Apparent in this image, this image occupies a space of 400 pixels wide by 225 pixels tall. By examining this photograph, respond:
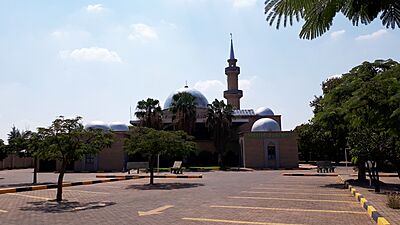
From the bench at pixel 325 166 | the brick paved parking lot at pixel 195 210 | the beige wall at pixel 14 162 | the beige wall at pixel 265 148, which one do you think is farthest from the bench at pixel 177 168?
the beige wall at pixel 14 162

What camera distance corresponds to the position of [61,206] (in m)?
13.6

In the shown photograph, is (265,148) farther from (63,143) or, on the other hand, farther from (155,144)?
(63,143)

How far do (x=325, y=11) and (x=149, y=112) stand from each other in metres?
44.1

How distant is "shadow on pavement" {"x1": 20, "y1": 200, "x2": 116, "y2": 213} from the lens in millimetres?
12677

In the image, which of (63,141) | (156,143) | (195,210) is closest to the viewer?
(195,210)

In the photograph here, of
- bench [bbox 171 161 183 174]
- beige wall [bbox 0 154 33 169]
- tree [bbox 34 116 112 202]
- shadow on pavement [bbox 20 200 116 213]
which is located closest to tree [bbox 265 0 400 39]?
shadow on pavement [bbox 20 200 116 213]

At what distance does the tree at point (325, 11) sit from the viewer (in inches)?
133

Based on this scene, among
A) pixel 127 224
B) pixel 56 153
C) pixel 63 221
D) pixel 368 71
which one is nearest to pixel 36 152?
pixel 56 153

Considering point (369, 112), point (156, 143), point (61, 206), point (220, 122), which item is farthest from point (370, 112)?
point (220, 122)

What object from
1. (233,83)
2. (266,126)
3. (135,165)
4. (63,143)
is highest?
(233,83)

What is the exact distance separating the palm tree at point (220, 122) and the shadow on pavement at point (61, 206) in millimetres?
32471

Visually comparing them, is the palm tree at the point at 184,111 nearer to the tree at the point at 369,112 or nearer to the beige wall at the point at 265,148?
the beige wall at the point at 265,148

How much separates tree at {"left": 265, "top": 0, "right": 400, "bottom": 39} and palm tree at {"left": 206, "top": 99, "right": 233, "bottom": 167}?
42.9 metres

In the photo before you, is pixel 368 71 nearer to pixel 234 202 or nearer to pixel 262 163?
pixel 234 202
